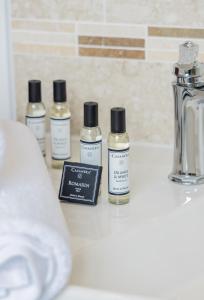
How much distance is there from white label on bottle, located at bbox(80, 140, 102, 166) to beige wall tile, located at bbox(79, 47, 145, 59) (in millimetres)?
204

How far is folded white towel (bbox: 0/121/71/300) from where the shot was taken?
30.7 inches

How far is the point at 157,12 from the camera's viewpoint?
1181 millimetres

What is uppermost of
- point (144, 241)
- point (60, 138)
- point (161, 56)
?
point (161, 56)

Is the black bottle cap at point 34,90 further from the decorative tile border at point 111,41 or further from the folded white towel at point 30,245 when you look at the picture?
the folded white towel at point 30,245

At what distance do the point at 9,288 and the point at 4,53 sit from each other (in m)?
0.58

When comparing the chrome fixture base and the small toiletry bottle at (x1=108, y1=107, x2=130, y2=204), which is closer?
the small toiletry bottle at (x1=108, y1=107, x2=130, y2=204)

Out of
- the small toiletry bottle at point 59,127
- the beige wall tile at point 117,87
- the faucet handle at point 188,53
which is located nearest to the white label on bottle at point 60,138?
the small toiletry bottle at point 59,127

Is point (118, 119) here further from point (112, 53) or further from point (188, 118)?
point (112, 53)

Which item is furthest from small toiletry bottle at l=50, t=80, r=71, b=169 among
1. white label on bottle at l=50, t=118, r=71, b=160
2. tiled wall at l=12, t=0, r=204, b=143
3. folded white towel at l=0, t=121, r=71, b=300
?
folded white towel at l=0, t=121, r=71, b=300

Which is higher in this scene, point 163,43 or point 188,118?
point 163,43

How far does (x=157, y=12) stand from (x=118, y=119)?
254 millimetres

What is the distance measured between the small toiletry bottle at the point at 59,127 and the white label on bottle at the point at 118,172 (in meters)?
0.16

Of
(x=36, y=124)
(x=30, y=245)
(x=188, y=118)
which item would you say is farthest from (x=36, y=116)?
(x=30, y=245)

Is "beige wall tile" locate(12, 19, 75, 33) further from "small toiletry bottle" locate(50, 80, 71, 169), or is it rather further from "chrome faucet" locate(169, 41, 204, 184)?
"chrome faucet" locate(169, 41, 204, 184)
